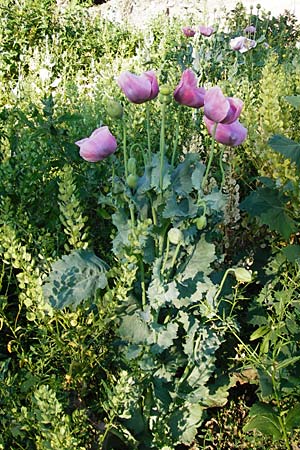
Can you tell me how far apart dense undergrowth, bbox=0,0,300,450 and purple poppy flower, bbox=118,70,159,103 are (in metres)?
0.05

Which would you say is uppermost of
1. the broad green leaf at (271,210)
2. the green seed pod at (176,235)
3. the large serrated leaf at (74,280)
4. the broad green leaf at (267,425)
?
the green seed pod at (176,235)

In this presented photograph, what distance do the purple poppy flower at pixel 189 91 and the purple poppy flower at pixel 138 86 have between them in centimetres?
6

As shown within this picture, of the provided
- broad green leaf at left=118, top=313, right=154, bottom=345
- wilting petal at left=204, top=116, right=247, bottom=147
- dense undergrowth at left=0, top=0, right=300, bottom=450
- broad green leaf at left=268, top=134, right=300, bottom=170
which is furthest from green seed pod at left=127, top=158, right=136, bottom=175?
broad green leaf at left=268, top=134, right=300, bottom=170

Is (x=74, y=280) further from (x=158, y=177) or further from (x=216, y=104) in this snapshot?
(x=216, y=104)

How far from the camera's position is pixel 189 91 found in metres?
1.61

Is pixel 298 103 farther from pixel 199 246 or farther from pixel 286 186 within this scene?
pixel 199 246

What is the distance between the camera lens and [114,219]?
1701mm

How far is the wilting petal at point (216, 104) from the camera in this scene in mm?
1522

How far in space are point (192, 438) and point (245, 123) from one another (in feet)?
4.65

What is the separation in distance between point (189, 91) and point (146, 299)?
0.62 metres

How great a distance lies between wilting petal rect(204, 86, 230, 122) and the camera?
1522 mm

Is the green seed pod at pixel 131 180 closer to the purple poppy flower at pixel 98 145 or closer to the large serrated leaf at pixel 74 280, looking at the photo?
the purple poppy flower at pixel 98 145

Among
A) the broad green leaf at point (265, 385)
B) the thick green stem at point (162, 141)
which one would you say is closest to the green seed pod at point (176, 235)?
the thick green stem at point (162, 141)

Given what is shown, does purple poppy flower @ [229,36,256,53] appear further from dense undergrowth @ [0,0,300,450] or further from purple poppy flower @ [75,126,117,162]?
purple poppy flower @ [75,126,117,162]
